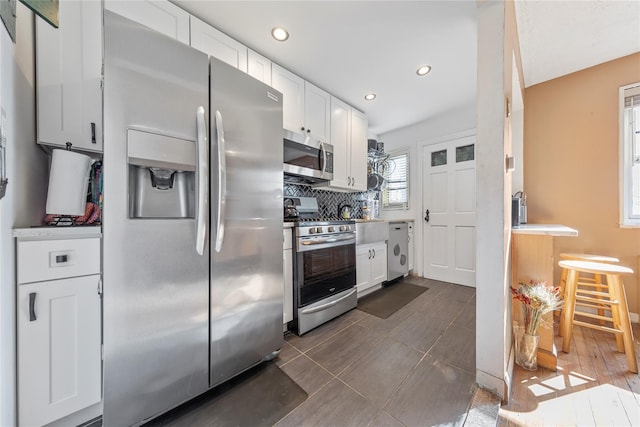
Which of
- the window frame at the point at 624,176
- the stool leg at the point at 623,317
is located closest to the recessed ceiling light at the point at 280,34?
the stool leg at the point at 623,317

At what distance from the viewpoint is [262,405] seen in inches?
45.9

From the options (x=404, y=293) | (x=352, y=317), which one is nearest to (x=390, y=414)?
(x=352, y=317)

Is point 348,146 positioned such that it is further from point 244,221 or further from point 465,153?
point 244,221

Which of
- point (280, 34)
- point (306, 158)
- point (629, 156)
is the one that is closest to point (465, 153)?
point (629, 156)

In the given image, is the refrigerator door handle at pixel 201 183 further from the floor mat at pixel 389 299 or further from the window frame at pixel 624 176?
the window frame at pixel 624 176

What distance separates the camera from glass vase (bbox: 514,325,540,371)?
1.43 m

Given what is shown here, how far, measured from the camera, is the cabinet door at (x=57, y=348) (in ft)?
2.95

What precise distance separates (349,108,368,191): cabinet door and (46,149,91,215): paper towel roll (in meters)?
2.40

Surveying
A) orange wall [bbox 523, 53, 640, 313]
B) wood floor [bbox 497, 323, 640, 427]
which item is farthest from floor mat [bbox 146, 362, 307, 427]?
orange wall [bbox 523, 53, 640, 313]

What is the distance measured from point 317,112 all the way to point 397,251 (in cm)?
214

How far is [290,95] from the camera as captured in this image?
7.14ft

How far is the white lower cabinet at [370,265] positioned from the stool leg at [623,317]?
5.93ft

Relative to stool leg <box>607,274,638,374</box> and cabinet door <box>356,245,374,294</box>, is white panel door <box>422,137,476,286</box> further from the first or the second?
stool leg <box>607,274,638,374</box>

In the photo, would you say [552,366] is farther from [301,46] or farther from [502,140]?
[301,46]
